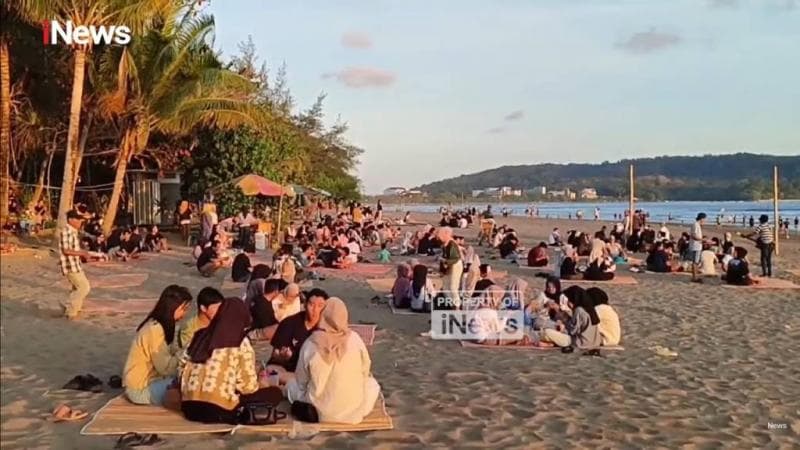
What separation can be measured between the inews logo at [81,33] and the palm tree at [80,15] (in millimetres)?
262

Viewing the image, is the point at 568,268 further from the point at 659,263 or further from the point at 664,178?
the point at 664,178

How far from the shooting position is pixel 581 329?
8398 millimetres

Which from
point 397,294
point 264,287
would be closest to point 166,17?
point 397,294

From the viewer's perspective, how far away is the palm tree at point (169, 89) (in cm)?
1983

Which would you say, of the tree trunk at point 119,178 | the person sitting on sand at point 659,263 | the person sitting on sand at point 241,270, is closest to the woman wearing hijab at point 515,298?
the person sitting on sand at point 241,270

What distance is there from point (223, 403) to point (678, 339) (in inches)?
246

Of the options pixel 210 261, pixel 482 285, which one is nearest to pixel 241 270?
pixel 210 261

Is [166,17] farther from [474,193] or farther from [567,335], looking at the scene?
[474,193]

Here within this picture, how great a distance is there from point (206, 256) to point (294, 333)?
358 inches

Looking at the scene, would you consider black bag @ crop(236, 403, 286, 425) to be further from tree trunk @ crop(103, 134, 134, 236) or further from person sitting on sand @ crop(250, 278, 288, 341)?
tree trunk @ crop(103, 134, 134, 236)

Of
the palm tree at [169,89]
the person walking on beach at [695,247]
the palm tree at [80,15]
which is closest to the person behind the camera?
the palm tree at [80,15]

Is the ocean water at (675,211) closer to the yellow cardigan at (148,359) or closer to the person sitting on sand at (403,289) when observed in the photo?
the person sitting on sand at (403,289)

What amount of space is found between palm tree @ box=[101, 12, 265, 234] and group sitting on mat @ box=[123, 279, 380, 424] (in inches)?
593

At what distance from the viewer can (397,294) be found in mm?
11125
